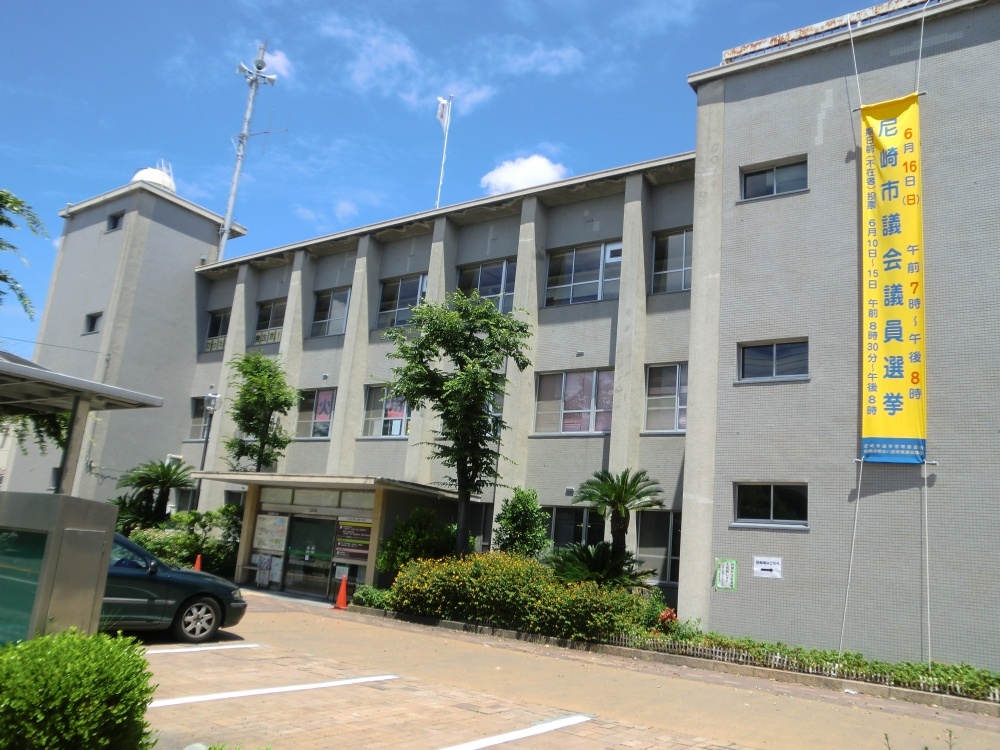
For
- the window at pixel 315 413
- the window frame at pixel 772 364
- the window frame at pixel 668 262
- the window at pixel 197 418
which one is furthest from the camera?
the window at pixel 197 418

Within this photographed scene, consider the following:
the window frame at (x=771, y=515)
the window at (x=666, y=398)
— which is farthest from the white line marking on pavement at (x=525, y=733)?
the window at (x=666, y=398)

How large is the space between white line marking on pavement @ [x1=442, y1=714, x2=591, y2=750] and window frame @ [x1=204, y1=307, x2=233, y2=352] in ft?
80.5

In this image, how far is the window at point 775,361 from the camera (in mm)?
15883

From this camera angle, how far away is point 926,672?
12.1 m

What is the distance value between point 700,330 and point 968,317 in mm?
4832

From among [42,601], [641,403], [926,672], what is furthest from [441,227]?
[42,601]

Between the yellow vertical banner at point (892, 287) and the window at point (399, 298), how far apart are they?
13.1 metres

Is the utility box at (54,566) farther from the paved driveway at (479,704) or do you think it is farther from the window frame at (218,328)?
the window frame at (218,328)

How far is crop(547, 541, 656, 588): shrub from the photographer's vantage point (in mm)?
15938

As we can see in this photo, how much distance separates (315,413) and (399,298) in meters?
4.73

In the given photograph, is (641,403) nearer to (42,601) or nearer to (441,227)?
(441,227)

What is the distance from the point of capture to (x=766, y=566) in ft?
49.4

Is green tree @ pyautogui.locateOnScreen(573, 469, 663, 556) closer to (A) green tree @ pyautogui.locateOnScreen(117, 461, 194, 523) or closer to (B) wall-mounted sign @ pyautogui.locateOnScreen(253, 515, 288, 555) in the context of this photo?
(B) wall-mounted sign @ pyautogui.locateOnScreen(253, 515, 288, 555)

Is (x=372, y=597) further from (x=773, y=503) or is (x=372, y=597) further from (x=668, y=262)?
(x=668, y=262)
